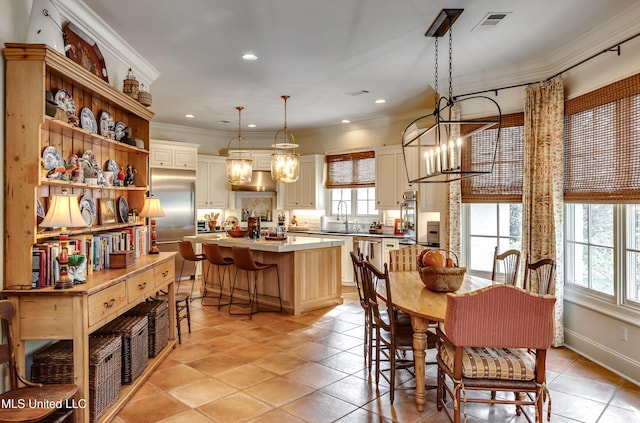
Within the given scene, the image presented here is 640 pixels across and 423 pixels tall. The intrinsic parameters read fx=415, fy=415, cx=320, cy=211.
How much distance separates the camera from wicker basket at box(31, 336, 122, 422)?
8.14ft

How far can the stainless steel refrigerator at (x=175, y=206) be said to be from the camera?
7316mm

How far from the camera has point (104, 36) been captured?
3.58 meters

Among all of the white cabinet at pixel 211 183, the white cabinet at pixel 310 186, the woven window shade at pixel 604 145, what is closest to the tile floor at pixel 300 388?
the woven window shade at pixel 604 145

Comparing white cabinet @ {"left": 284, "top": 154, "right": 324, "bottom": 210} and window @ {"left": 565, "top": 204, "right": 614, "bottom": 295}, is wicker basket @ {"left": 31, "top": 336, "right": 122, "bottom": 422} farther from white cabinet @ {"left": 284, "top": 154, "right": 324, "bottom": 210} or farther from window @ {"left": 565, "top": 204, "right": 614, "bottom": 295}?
white cabinet @ {"left": 284, "top": 154, "right": 324, "bottom": 210}

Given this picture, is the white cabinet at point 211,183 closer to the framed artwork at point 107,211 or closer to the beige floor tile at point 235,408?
the framed artwork at point 107,211

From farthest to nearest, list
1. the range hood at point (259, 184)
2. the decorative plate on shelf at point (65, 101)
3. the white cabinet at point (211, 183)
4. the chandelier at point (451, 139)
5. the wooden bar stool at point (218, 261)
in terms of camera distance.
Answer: the range hood at point (259, 184) → the white cabinet at point (211, 183) → the wooden bar stool at point (218, 261) → the chandelier at point (451, 139) → the decorative plate on shelf at point (65, 101)

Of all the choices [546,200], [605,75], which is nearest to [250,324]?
[546,200]

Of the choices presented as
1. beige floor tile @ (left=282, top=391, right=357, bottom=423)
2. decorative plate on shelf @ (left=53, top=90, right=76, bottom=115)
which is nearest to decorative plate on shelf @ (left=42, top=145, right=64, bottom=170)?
decorative plate on shelf @ (left=53, top=90, right=76, bottom=115)

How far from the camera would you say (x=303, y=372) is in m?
3.58

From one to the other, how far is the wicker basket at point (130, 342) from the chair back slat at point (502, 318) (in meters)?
2.36

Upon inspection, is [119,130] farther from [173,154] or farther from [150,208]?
[173,154]

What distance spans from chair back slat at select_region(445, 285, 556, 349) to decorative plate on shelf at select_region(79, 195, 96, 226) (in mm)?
2732

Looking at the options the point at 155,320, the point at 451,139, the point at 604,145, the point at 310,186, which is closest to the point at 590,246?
the point at 604,145

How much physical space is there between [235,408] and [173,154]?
564cm
